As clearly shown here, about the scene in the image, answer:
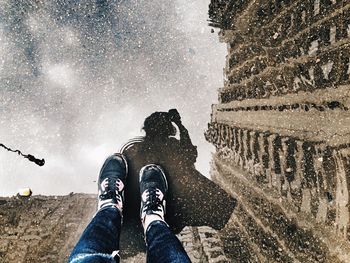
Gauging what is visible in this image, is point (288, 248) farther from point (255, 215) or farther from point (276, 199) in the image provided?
point (255, 215)

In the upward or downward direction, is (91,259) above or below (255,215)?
above

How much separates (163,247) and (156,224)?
549 millimetres

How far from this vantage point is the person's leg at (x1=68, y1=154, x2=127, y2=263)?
2.23 m

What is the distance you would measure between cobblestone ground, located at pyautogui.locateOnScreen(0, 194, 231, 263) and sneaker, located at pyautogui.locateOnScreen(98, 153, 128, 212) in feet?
3.90

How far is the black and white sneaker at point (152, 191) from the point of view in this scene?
3400mm

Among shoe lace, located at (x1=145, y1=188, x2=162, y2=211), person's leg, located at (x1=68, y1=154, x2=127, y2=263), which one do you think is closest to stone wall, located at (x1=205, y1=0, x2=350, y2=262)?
shoe lace, located at (x1=145, y1=188, x2=162, y2=211)

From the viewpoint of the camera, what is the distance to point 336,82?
7.63 ft

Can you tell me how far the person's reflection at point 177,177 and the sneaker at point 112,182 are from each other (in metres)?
0.52

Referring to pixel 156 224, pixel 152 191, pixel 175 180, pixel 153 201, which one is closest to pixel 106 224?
pixel 156 224

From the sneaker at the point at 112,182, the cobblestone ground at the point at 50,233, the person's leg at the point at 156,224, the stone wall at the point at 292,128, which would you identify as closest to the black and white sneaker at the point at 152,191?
the person's leg at the point at 156,224

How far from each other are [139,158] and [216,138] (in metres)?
2.43

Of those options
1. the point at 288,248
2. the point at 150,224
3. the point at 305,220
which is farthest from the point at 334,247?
the point at 150,224

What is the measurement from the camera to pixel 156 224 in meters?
2.85

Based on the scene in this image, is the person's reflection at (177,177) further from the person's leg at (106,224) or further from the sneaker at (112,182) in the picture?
the person's leg at (106,224)
